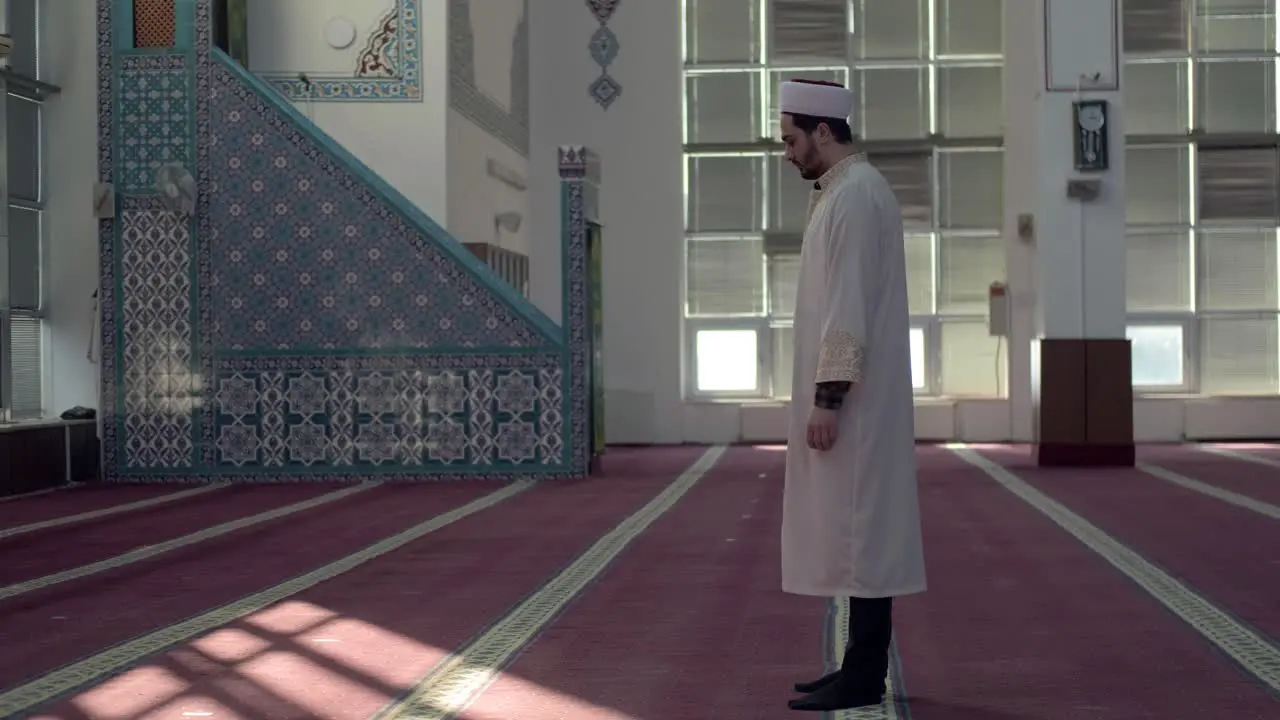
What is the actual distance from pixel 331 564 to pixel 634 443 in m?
6.60

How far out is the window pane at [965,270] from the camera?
471 inches

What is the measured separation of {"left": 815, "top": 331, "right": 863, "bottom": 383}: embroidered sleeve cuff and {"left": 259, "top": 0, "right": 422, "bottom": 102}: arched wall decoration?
7068 mm

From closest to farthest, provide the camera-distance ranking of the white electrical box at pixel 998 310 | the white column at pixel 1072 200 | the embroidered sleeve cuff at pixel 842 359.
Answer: the embroidered sleeve cuff at pixel 842 359 < the white column at pixel 1072 200 < the white electrical box at pixel 998 310

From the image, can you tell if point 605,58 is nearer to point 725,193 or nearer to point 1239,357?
point 725,193

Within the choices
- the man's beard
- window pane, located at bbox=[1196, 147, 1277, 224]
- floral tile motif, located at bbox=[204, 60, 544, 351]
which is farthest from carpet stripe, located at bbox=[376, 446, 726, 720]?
window pane, located at bbox=[1196, 147, 1277, 224]

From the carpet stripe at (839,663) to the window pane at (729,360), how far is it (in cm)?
761

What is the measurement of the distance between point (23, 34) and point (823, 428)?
6.59m

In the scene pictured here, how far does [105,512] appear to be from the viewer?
23.4ft

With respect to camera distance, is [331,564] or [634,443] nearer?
[331,564]

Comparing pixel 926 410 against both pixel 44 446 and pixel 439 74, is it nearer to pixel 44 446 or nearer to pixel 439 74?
pixel 439 74

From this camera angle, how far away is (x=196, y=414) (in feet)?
28.8

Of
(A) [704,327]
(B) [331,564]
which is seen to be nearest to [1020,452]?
(A) [704,327]

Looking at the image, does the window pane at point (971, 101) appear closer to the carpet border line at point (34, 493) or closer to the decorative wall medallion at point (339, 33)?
the decorative wall medallion at point (339, 33)

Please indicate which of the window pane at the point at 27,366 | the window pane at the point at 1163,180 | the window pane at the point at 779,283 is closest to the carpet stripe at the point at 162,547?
the window pane at the point at 27,366
